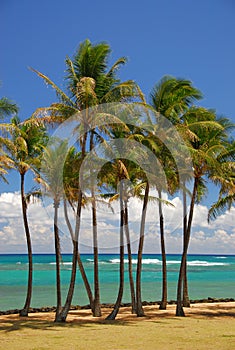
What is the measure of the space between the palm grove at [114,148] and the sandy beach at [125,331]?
2.76 ft

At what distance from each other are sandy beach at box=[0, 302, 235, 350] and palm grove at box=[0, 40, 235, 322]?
0.84 meters

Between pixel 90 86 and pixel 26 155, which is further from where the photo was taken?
pixel 26 155

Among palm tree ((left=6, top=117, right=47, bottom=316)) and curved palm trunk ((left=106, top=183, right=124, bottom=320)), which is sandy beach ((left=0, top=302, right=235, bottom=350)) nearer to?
curved palm trunk ((left=106, top=183, right=124, bottom=320))

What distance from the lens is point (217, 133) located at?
19.1m

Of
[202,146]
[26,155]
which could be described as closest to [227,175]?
[202,146]

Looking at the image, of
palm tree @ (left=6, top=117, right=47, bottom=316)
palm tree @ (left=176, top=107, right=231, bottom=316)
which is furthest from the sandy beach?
palm tree @ (left=6, top=117, right=47, bottom=316)

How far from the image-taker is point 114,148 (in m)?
17.9

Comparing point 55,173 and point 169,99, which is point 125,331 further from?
point 169,99

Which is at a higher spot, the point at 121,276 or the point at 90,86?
the point at 90,86

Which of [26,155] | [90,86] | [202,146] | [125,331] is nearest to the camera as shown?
[125,331]

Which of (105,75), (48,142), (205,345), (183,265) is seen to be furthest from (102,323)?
(105,75)

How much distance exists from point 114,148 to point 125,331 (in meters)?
6.59

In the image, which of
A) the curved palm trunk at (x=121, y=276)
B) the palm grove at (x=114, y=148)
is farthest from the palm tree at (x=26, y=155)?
the curved palm trunk at (x=121, y=276)

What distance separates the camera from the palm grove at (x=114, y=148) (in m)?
17.2
